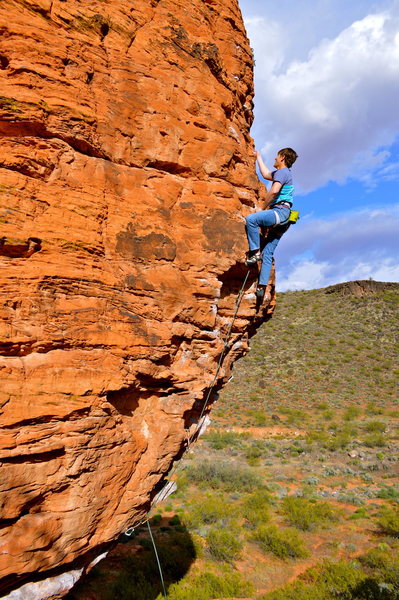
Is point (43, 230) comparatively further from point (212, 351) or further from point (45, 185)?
point (212, 351)

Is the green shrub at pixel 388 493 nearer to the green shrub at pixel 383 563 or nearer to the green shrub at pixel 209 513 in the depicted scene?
the green shrub at pixel 383 563

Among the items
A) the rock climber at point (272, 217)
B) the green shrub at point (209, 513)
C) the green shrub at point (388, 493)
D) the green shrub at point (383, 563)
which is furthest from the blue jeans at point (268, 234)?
the green shrub at point (388, 493)

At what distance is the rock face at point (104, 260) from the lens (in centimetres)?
389

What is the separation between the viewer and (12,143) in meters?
Result: 4.21

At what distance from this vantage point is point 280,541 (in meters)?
13.7

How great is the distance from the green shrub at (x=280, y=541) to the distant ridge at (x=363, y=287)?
47549mm

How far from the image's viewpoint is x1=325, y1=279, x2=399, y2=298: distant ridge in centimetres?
5538

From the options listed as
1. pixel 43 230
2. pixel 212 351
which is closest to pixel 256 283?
pixel 212 351

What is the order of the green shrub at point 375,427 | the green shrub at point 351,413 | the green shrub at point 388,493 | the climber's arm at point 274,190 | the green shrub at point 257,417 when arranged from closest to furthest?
the climber's arm at point 274,190, the green shrub at point 388,493, the green shrub at point 375,427, the green shrub at point 257,417, the green shrub at point 351,413

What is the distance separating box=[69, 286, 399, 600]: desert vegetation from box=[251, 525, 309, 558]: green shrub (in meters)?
0.04

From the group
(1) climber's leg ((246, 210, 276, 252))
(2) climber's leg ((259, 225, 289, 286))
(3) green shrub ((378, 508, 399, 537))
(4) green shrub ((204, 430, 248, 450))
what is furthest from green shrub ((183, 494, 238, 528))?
(1) climber's leg ((246, 210, 276, 252))

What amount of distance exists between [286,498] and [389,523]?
4612 millimetres

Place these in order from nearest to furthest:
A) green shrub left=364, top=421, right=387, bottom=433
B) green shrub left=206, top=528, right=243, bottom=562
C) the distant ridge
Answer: green shrub left=206, top=528, right=243, bottom=562 → green shrub left=364, top=421, right=387, bottom=433 → the distant ridge

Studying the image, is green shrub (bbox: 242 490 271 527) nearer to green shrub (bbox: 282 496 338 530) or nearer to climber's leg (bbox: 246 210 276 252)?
green shrub (bbox: 282 496 338 530)
